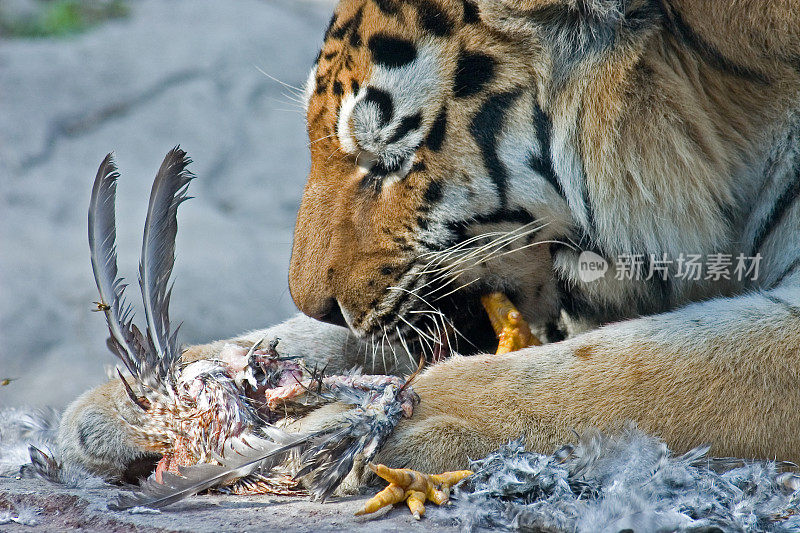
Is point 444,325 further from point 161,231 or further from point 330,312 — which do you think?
point 161,231

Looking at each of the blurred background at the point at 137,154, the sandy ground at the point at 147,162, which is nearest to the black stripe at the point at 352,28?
the sandy ground at the point at 147,162

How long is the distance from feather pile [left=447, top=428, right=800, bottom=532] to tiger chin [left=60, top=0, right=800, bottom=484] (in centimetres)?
5

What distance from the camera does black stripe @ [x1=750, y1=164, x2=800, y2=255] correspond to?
59.9 inches

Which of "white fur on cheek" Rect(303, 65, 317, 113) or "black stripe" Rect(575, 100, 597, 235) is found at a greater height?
"white fur on cheek" Rect(303, 65, 317, 113)

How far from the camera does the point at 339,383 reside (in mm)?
1379

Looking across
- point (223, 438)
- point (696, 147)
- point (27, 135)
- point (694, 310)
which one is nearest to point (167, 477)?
point (223, 438)

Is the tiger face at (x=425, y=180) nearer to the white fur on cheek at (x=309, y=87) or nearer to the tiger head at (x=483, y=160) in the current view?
the tiger head at (x=483, y=160)

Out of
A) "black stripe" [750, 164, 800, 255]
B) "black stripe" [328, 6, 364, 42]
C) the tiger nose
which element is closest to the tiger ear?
"black stripe" [328, 6, 364, 42]

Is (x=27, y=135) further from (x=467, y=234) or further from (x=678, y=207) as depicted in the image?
(x=678, y=207)

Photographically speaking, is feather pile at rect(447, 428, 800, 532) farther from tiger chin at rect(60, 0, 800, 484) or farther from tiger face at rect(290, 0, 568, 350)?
tiger face at rect(290, 0, 568, 350)

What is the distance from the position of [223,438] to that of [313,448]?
7.2 inches

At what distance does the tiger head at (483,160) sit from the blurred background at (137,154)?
4.91 feet

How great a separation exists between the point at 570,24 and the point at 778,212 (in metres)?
0.52

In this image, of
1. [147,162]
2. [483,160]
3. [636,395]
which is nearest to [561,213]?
[483,160]
